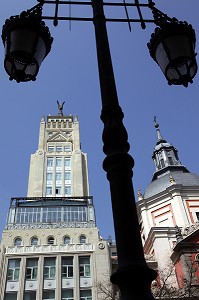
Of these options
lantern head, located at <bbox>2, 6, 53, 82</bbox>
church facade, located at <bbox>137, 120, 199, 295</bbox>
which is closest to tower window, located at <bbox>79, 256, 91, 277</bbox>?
church facade, located at <bbox>137, 120, 199, 295</bbox>

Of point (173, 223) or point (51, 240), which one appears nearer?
point (51, 240)

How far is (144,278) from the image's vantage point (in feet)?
10.5

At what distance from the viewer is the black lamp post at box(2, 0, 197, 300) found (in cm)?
328

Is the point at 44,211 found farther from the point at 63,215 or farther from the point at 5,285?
the point at 5,285

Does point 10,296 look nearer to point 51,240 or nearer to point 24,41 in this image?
point 51,240

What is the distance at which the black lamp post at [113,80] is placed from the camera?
3.28 m

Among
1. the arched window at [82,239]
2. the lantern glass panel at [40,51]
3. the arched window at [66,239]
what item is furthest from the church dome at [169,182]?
the lantern glass panel at [40,51]

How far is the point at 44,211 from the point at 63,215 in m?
2.41

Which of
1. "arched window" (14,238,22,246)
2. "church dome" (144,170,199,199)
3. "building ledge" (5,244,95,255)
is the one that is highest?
"church dome" (144,170,199,199)

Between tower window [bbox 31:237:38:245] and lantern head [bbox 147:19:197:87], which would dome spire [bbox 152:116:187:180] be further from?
lantern head [bbox 147:19:197:87]

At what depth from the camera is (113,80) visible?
4750 mm

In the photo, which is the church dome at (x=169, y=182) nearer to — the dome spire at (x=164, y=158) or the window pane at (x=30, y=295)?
the dome spire at (x=164, y=158)

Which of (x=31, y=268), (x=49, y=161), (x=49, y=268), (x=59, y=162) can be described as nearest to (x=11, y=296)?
(x=31, y=268)

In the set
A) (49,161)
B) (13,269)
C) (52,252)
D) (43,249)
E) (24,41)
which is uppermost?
Answer: (49,161)
